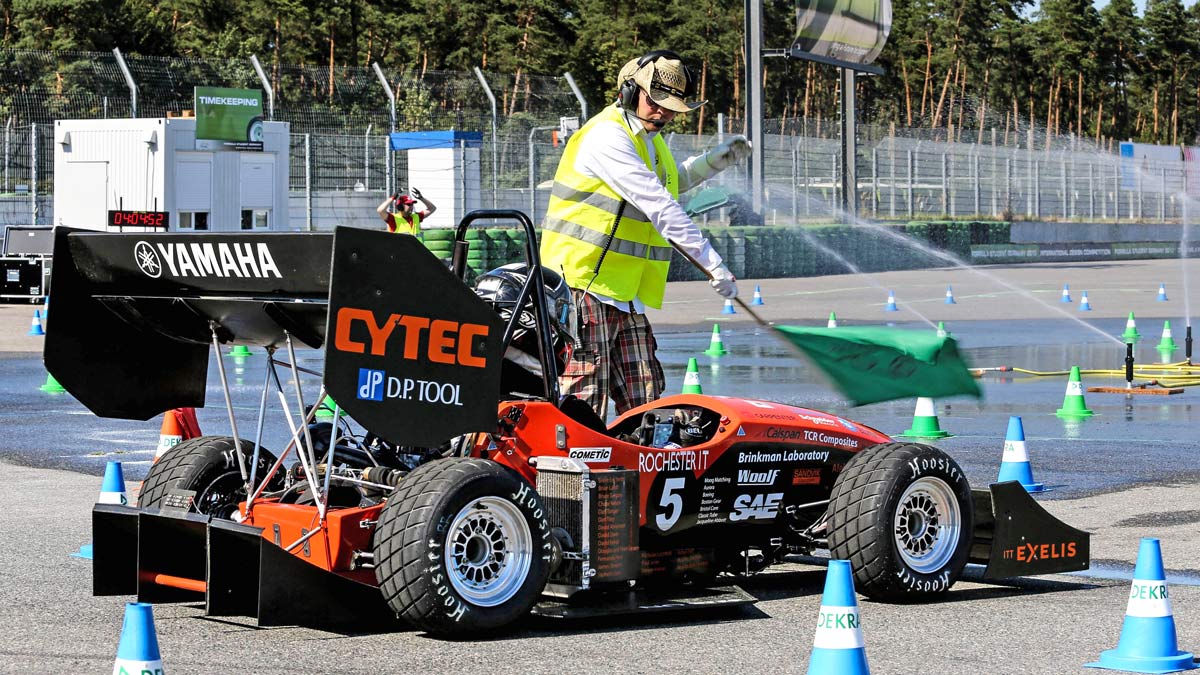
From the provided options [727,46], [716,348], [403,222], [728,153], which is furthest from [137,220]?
[727,46]

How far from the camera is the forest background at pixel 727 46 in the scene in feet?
191

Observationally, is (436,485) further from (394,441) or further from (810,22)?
(810,22)

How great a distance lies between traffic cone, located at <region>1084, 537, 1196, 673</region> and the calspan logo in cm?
351

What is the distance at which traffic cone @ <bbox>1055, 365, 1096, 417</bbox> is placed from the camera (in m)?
14.1

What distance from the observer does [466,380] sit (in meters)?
5.96

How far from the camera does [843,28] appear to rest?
42812 millimetres

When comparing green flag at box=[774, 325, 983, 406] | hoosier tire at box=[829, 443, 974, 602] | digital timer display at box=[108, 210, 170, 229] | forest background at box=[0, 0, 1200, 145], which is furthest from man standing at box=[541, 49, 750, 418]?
forest background at box=[0, 0, 1200, 145]

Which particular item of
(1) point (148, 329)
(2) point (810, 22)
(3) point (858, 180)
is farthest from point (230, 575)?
(3) point (858, 180)

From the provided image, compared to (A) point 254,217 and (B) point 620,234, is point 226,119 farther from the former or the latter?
(B) point 620,234

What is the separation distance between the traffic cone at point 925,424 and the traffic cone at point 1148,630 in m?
6.94

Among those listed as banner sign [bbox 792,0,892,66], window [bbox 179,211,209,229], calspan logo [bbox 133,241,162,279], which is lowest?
calspan logo [bbox 133,241,162,279]

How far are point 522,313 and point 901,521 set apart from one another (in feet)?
5.50

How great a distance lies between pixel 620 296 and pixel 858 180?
39430mm

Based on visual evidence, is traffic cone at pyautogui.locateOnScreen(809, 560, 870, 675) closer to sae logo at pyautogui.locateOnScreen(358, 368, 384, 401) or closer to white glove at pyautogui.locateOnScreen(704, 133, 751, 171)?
sae logo at pyautogui.locateOnScreen(358, 368, 384, 401)
